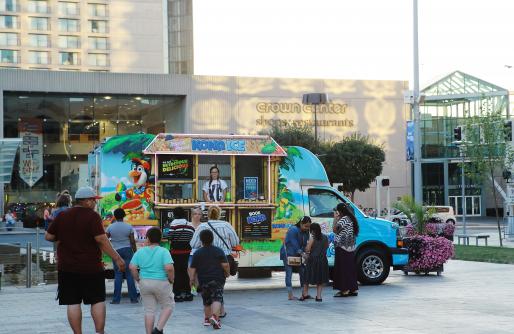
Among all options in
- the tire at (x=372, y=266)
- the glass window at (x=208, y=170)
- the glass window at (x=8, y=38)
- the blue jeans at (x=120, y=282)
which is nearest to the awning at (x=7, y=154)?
the glass window at (x=208, y=170)

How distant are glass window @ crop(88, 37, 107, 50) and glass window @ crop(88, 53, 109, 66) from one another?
2.95ft

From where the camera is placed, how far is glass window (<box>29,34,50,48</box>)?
10094 cm

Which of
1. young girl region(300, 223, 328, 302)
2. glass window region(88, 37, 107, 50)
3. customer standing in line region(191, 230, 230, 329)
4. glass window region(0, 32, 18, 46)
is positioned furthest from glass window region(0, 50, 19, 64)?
customer standing in line region(191, 230, 230, 329)

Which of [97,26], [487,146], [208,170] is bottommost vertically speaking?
[208,170]

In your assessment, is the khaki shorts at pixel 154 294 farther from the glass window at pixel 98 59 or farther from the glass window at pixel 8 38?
the glass window at pixel 98 59

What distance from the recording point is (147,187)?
17188 mm

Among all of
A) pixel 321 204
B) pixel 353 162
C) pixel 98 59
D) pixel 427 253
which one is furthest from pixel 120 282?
pixel 98 59

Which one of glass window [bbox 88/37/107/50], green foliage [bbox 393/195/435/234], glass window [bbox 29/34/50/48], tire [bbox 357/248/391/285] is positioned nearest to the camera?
tire [bbox 357/248/391/285]

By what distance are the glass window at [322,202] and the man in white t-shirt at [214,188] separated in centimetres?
197

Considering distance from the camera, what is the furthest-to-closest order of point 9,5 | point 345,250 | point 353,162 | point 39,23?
point 39,23, point 9,5, point 353,162, point 345,250

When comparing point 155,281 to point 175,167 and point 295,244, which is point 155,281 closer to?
point 295,244

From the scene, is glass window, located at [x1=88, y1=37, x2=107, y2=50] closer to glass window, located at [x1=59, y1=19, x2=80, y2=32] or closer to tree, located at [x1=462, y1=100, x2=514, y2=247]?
glass window, located at [x1=59, y1=19, x2=80, y2=32]

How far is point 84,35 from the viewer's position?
10306cm

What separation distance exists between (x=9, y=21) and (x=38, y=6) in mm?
3737
